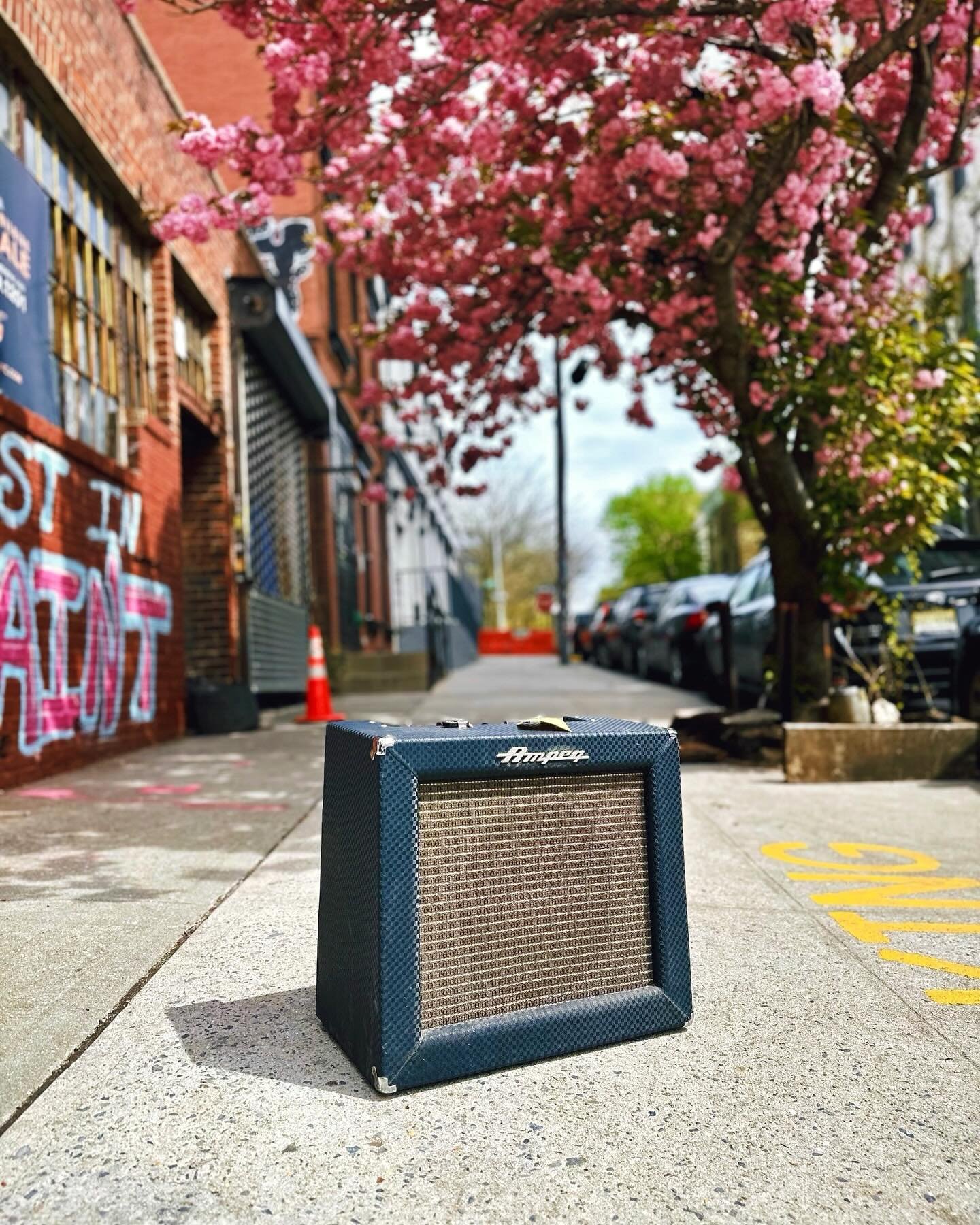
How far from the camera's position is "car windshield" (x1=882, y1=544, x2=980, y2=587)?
28.6 ft

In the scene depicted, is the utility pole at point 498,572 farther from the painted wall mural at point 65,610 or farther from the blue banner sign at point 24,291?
the blue banner sign at point 24,291

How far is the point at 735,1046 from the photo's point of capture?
265 cm

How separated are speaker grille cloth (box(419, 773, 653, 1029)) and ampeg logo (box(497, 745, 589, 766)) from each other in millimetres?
50

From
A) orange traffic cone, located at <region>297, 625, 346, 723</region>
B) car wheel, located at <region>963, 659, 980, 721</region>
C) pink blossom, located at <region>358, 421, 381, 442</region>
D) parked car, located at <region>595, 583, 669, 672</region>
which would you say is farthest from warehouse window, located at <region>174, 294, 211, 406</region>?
parked car, located at <region>595, 583, 669, 672</region>

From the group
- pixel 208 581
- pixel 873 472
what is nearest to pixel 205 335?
pixel 208 581

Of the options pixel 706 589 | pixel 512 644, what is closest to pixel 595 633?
pixel 706 589

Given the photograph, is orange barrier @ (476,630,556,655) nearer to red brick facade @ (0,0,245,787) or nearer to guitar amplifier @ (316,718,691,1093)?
red brick facade @ (0,0,245,787)

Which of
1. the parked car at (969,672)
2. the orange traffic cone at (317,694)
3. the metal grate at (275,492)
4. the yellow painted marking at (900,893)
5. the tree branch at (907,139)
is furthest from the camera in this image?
the metal grate at (275,492)

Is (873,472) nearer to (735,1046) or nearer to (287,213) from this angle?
(735,1046)

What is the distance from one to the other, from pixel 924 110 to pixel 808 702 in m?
3.86

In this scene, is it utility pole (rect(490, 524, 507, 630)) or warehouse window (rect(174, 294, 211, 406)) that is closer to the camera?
warehouse window (rect(174, 294, 211, 406))

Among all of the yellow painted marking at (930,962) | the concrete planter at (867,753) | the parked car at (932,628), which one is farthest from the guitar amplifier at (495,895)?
the parked car at (932,628)

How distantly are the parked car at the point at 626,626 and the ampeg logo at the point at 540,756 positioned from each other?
16.5 meters

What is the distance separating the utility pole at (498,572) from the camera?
192 ft
